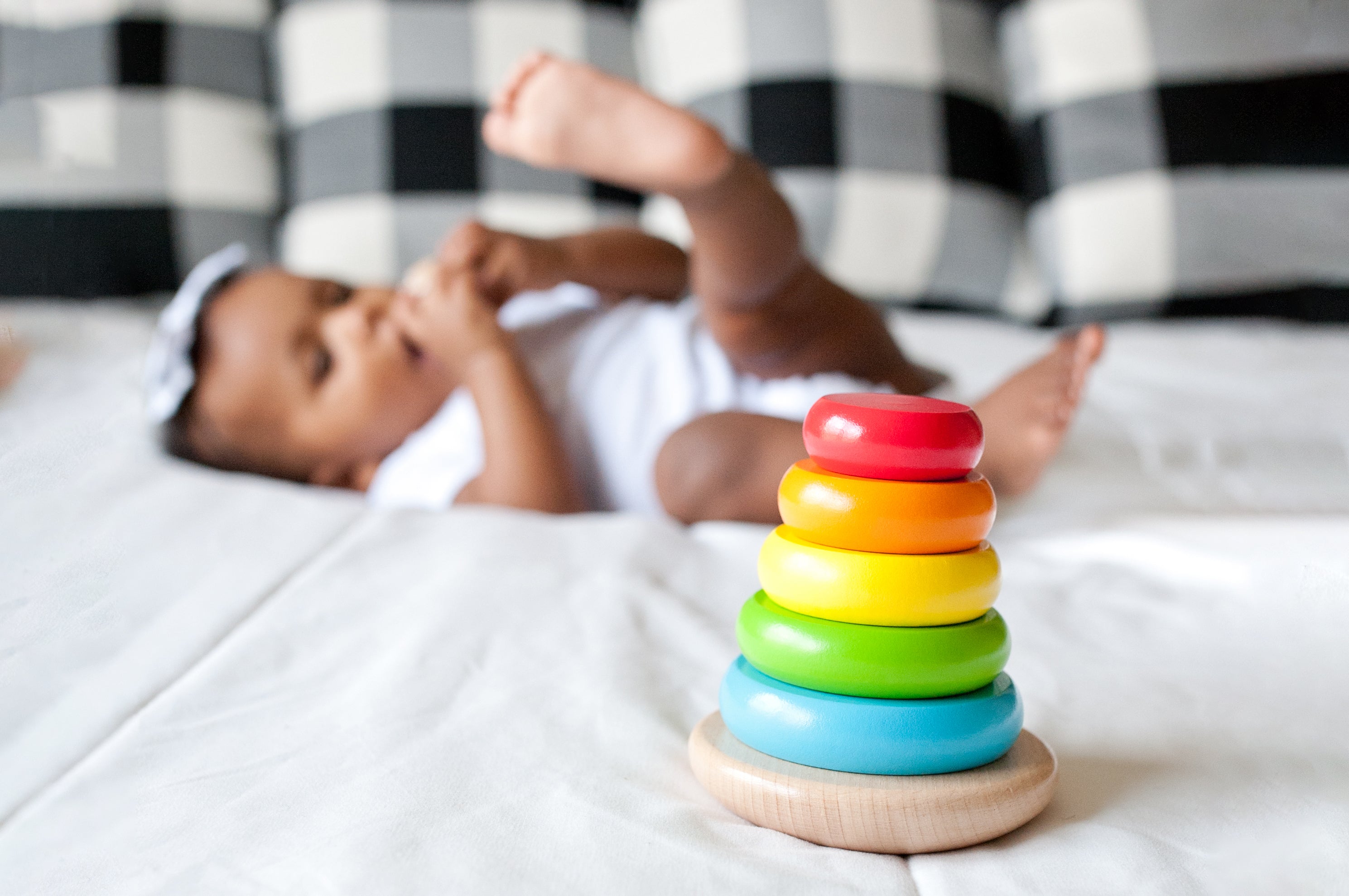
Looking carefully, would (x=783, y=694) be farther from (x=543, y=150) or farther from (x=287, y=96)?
(x=287, y=96)

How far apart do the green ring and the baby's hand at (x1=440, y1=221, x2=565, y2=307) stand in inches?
36.9

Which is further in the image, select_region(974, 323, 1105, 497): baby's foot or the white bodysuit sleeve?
the white bodysuit sleeve

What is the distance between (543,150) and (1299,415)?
0.81 m

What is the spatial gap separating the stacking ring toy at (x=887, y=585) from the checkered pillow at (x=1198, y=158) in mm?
1234

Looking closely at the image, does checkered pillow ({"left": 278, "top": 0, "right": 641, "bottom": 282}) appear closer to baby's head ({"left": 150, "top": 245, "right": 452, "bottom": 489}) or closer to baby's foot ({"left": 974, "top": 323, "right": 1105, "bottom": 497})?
baby's head ({"left": 150, "top": 245, "right": 452, "bottom": 489})

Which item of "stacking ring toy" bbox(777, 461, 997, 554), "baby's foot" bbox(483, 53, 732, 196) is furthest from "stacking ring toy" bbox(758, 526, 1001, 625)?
"baby's foot" bbox(483, 53, 732, 196)

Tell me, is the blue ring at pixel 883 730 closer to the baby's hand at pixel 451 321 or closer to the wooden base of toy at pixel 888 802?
the wooden base of toy at pixel 888 802

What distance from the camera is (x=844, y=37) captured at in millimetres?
1524

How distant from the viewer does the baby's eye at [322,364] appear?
1224 millimetres

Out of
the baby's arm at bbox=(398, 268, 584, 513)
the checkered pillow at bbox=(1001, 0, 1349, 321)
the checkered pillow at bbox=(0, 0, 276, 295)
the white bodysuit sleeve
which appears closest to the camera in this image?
the baby's arm at bbox=(398, 268, 584, 513)

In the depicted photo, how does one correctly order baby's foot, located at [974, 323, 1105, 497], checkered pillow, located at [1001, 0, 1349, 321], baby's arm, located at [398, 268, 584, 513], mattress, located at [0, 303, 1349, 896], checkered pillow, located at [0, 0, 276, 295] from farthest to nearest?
checkered pillow, located at [1001, 0, 1349, 321], checkered pillow, located at [0, 0, 276, 295], baby's arm, located at [398, 268, 584, 513], baby's foot, located at [974, 323, 1105, 497], mattress, located at [0, 303, 1349, 896]

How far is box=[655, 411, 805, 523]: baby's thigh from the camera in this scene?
0.90 metres

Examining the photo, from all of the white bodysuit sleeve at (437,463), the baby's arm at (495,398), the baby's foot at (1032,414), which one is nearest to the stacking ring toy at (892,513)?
the baby's foot at (1032,414)

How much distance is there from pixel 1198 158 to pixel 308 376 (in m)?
1.28
